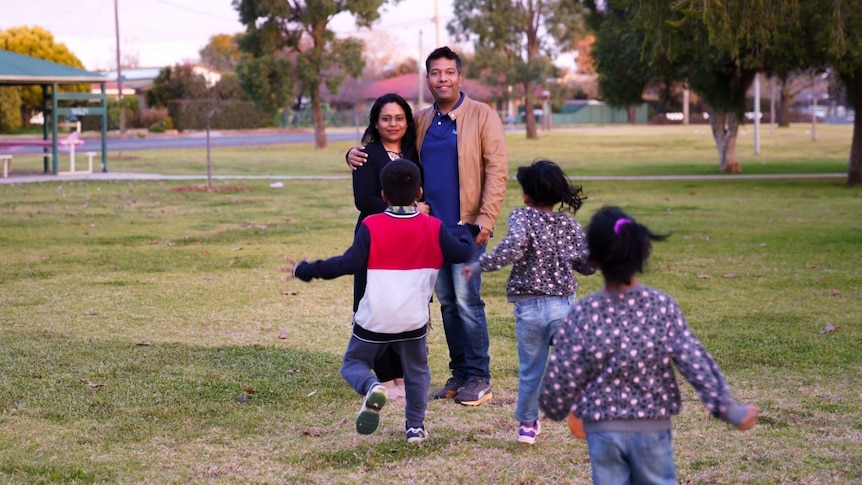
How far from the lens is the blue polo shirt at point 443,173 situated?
18.8 feet

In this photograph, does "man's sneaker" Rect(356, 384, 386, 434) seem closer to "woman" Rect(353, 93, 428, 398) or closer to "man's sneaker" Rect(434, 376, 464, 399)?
"woman" Rect(353, 93, 428, 398)

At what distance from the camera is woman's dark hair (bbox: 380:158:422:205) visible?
4.77m

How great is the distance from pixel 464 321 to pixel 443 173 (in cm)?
86

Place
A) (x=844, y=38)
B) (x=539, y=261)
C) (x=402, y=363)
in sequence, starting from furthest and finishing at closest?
1. (x=844, y=38)
2. (x=402, y=363)
3. (x=539, y=261)

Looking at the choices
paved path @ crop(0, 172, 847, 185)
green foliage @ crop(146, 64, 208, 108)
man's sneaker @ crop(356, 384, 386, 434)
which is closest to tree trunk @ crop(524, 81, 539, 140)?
green foliage @ crop(146, 64, 208, 108)

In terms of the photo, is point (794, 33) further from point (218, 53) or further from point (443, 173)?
point (218, 53)

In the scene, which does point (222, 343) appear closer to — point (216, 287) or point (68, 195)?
point (216, 287)

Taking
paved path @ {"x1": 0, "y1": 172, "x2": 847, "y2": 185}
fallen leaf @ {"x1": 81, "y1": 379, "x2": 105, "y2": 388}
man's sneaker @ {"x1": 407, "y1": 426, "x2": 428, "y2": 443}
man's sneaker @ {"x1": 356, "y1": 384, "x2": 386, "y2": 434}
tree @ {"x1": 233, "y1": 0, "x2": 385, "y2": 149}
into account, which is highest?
tree @ {"x1": 233, "y1": 0, "x2": 385, "y2": 149}

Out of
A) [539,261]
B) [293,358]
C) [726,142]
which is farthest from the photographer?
[726,142]

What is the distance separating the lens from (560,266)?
16.1ft

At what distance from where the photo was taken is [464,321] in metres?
5.87

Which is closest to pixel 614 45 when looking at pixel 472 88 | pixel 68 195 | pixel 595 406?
pixel 68 195

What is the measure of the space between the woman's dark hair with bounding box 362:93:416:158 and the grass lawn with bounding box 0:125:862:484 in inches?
58.1

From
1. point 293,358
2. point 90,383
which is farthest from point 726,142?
point 90,383
